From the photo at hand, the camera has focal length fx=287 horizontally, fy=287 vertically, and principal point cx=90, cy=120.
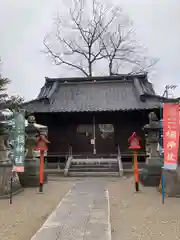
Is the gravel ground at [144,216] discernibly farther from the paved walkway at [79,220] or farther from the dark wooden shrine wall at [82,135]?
the dark wooden shrine wall at [82,135]

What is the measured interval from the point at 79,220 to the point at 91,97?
15.3 meters

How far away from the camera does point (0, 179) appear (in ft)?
29.6

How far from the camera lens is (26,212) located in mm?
7246

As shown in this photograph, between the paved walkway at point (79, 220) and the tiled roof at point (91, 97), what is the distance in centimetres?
1040

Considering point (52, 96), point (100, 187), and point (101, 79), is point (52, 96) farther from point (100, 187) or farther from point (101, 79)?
point (100, 187)

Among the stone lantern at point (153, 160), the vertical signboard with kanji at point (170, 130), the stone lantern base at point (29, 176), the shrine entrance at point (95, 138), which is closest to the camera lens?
the vertical signboard with kanji at point (170, 130)

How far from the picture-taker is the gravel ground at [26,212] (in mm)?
5604

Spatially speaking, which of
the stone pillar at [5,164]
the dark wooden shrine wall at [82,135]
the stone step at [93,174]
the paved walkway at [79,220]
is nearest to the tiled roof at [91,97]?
the dark wooden shrine wall at [82,135]

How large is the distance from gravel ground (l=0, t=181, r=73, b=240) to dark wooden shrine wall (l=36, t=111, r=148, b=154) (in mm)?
8763

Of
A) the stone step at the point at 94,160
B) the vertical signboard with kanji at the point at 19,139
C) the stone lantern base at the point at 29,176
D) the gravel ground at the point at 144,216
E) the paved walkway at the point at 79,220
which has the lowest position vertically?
the gravel ground at the point at 144,216

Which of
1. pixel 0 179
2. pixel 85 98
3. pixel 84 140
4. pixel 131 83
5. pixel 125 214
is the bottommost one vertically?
pixel 125 214

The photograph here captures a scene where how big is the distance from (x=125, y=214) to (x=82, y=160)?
10.4 meters

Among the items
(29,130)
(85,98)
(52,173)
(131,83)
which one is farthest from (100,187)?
(131,83)

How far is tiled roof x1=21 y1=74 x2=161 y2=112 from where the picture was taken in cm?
1898
